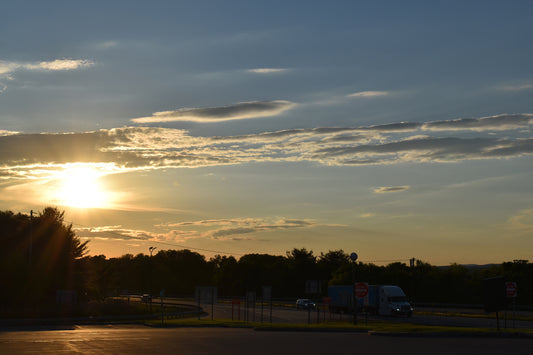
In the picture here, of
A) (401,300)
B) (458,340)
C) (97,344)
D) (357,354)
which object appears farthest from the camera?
(401,300)

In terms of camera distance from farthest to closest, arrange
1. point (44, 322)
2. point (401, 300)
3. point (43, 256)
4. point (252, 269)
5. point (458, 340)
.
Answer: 1. point (252, 269)
2. point (43, 256)
3. point (401, 300)
4. point (44, 322)
5. point (458, 340)

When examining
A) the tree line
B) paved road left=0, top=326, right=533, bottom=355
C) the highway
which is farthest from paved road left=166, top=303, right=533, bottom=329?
paved road left=0, top=326, right=533, bottom=355

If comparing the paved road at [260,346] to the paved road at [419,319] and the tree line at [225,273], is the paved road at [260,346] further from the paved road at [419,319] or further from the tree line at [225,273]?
the tree line at [225,273]

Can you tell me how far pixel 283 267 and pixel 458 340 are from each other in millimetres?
105161

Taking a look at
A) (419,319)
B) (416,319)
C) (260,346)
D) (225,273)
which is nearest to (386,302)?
(416,319)

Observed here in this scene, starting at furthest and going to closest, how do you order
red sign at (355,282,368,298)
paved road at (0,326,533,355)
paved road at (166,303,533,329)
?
paved road at (166,303,533,329) → red sign at (355,282,368,298) → paved road at (0,326,533,355)

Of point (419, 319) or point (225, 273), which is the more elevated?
point (225, 273)

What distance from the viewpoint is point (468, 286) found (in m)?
94.4

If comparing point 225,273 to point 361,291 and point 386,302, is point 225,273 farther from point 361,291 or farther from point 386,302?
point 361,291

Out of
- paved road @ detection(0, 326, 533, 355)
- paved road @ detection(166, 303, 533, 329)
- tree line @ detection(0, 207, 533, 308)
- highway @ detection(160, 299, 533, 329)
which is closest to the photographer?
paved road @ detection(0, 326, 533, 355)

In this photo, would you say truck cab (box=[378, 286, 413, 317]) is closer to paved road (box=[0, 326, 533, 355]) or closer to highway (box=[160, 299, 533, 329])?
highway (box=[160, 299, 533, 329])

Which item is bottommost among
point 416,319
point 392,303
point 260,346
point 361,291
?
point 416,319

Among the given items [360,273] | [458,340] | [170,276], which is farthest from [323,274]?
[458,340]

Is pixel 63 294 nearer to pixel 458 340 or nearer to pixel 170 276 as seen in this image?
pixel 458 340
